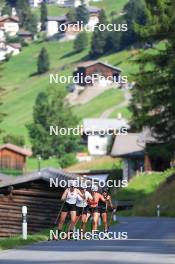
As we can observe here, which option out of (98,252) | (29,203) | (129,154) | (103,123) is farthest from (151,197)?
(103,123)

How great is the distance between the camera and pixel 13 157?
122 m

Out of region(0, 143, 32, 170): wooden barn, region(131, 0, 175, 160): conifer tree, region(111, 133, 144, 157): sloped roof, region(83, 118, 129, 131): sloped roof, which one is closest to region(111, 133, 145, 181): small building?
region(111, 133, 144, 157): sloped roof

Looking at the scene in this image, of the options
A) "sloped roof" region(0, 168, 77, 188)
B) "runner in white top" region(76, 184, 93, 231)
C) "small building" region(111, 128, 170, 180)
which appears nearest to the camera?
"runner in white top" region(76, 184, 93, 231)

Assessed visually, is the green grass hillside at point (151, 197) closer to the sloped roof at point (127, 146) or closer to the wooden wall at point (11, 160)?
the sloped roof at point (127, 146)

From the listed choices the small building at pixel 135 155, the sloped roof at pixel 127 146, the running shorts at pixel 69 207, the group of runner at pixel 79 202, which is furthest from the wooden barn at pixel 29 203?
the sloped roof at pixel 127 146

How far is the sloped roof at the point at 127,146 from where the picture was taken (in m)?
95.6

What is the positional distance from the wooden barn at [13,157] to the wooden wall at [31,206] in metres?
78.0

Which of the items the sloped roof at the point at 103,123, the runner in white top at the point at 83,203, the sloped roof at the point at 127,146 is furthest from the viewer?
the sloped roof at the point at 103,123

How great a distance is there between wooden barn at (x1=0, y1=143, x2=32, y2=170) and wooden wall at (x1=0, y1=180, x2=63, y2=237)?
77991mm

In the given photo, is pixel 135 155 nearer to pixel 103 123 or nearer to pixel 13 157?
pixel 13 157

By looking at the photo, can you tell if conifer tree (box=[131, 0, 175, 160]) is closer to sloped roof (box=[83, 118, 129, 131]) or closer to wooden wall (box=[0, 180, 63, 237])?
wooden wall (box=[0, 180, 63, 237])

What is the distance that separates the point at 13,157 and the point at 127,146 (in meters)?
27.4

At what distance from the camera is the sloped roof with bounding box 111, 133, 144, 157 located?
314ft

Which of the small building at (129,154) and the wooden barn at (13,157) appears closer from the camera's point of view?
the small building at (129,154)
